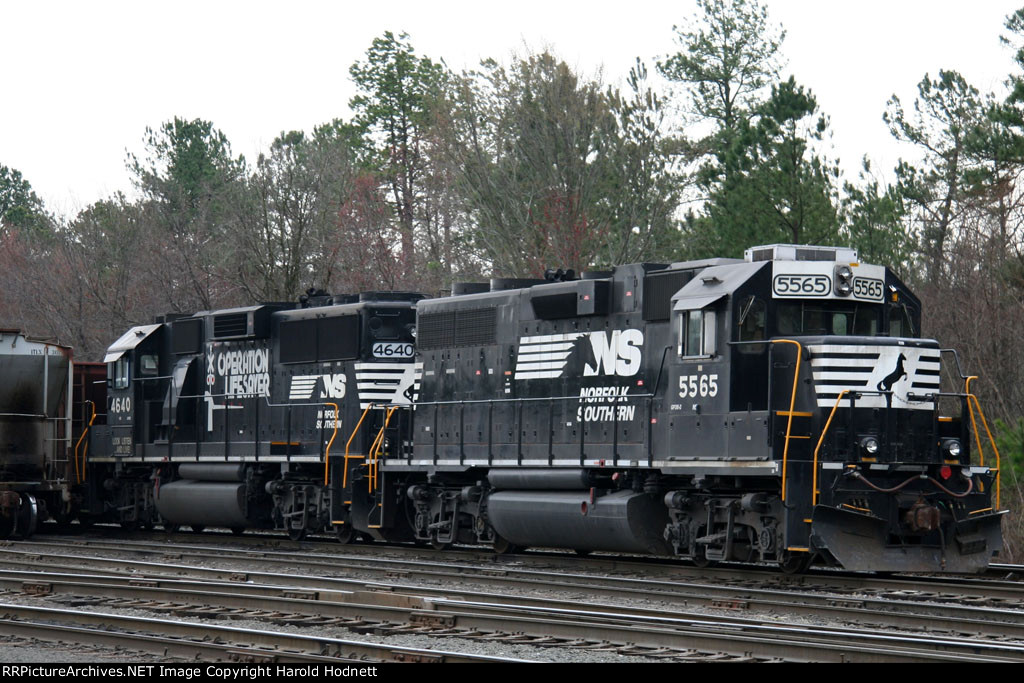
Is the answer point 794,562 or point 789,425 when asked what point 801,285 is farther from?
point 794,562

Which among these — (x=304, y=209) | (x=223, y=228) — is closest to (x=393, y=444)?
(x=304, y=209)

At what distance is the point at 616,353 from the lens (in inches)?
648

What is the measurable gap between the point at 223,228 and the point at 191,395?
16.8 meters

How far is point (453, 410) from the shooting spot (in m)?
18.7

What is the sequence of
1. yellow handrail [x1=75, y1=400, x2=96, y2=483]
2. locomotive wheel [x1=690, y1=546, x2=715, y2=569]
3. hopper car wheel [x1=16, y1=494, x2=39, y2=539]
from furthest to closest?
1. yellow handrail [x1=75, y1=400, x2=96, y2=483]
2. hopper car wheel [x1=16, y1=494, x2=39, y2=539]
3. locomotive wheel [x1=690, y1=546, x2=715, y2=569]

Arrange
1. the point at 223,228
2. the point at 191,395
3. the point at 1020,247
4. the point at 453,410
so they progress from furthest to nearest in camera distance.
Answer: the point at 223,228 < the point at 1020,247 < the point at 191,395 < the point at 453,410

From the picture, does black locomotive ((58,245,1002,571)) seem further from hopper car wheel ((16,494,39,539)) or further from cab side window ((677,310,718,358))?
hopper car wheel ((16,494,39,539))

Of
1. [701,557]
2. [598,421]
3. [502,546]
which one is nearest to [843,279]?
[701,557]

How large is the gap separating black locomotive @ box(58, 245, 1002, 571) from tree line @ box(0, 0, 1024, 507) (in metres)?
6.78

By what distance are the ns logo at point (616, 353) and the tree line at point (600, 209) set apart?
10744 mm

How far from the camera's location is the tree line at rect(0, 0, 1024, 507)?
1132 inches

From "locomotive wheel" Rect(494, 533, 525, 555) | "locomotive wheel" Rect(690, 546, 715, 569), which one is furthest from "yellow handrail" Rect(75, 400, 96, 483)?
"locomotive wheel" Rect(690, 546, 715, 569)

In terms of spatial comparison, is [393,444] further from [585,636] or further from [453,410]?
[585,636]

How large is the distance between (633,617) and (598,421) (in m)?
5.67
